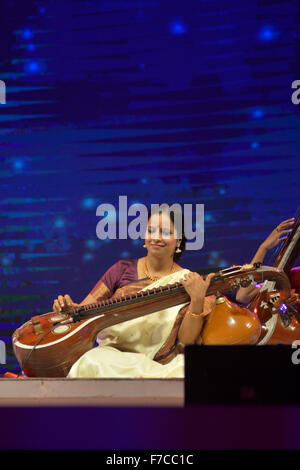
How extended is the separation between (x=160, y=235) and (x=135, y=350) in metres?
0.55

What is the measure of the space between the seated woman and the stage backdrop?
0.58m

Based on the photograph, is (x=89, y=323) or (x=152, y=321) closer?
(x=89, y=323)

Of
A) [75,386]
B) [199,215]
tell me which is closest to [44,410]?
[75,386]

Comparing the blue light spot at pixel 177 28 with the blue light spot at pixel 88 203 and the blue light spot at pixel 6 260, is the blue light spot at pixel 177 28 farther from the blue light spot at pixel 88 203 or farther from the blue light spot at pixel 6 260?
the blue light spot at pixel 6 260

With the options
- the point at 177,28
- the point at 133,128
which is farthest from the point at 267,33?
the point at 133,128

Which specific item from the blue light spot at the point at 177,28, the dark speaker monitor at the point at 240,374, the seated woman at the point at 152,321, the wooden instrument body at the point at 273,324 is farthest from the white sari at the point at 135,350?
the blue light spot at the point at 177,28

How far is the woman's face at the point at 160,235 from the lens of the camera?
2699 mm

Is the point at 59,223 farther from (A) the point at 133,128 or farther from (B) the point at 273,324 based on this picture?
(B) the point at 273,324

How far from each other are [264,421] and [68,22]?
3212 mm

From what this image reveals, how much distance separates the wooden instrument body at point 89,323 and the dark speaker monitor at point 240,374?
57.7 inches

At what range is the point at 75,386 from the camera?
4.25ft

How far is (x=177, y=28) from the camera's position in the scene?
3418mm

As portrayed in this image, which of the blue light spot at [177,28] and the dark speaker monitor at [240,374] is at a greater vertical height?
the blue light spot at [177,28]
